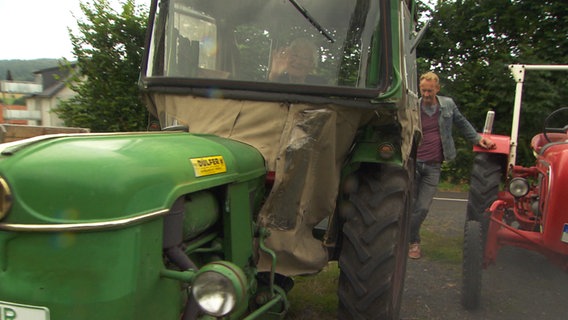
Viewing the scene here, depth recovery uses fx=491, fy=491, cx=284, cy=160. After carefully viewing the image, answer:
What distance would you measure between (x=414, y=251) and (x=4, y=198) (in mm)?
4070

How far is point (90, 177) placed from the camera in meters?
1.41

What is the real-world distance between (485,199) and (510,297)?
3.48 ft

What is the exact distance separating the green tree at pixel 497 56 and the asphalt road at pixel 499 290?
156 inches

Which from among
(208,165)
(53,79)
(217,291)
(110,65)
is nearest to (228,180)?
(208,165)

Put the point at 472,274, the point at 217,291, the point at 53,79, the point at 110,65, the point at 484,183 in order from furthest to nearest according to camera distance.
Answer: the point at 53,79, the point at 110,65, the point at 484,183, the point at 472,274, the point at 217,291

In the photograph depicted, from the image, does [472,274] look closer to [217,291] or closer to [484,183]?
[484,183]

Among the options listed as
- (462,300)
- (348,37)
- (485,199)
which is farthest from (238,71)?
(485,199)

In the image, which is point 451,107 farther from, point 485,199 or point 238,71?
point 238,71

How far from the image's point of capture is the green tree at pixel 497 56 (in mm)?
8164

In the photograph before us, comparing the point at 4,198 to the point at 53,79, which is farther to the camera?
the point at 53,79

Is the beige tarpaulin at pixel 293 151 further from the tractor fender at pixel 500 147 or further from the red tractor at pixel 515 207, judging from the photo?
the tractor fender at pixel 500 147

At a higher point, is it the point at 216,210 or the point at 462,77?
the point at 462,77

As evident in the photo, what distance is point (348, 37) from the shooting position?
2562mm

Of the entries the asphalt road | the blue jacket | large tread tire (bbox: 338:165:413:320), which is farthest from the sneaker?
large tread tire (bbox: 338:165:413:320)
